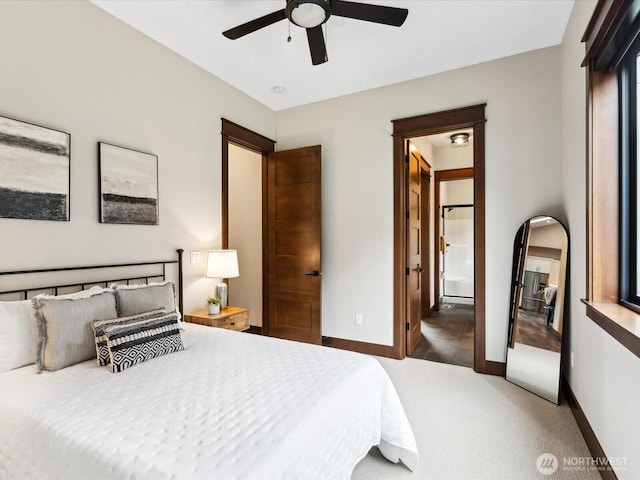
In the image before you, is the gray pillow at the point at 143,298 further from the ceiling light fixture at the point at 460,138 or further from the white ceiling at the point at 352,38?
the ceiling light fixture at the point at 460,138

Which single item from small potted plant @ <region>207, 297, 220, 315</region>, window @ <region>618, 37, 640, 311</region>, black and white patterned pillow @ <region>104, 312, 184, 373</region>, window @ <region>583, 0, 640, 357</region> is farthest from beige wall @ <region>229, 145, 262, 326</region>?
window @ <region>618, 37, 640, 311</region>

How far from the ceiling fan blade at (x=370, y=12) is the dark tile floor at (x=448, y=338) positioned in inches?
122

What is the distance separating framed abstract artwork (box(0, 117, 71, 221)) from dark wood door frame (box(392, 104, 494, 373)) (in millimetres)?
2857

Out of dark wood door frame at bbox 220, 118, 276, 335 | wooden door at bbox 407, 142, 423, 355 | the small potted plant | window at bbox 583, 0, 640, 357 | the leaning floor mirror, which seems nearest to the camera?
window at bbox 583, 0, 640, 357

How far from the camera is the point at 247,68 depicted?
11.0 feet

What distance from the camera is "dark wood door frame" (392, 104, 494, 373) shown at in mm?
3221

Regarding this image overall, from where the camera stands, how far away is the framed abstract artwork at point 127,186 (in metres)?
2.45

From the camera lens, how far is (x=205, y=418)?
130 centimetres

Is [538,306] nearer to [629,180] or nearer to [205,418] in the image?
[629,180]

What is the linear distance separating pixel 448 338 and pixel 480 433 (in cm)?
225

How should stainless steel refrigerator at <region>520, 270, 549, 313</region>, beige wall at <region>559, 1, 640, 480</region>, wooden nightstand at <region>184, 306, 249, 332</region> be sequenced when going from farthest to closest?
wooden nightstand at <region>184, 306, 249, 332</region> → stainless steel refrigerator at <region>520, 270, 549, 313</region> → beige wall at <region>559, 1, 640, 480</region>

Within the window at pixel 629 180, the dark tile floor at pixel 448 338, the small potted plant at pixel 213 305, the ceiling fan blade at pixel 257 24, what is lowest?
the dark tile floor at pixel 448 338

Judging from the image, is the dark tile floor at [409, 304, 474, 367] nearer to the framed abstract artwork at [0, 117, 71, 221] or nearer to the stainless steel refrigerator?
the stainless steel refrigerator

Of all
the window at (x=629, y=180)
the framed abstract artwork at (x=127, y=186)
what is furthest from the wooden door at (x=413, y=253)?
the framed abstract artwork at (x=127, y=186)
